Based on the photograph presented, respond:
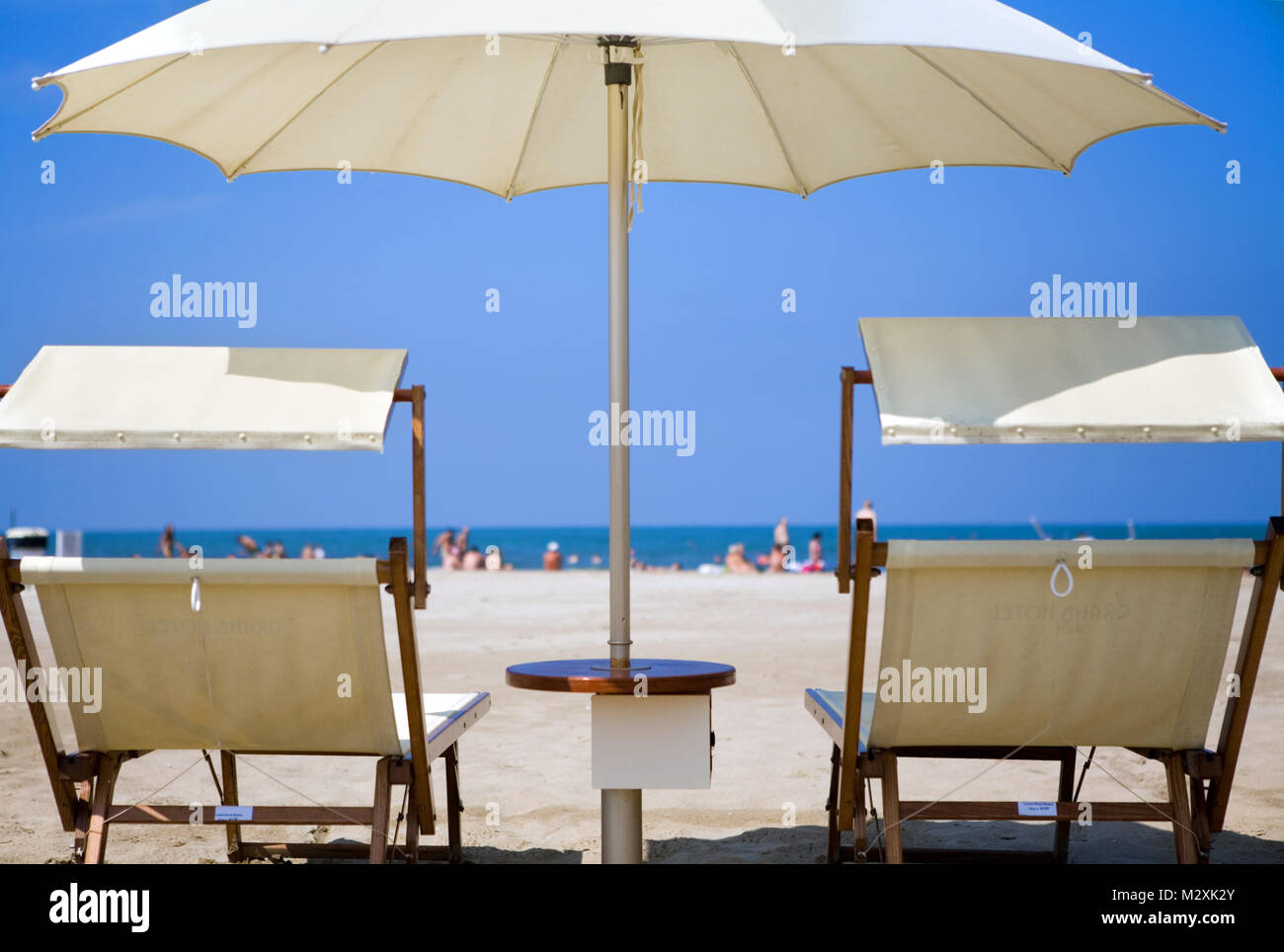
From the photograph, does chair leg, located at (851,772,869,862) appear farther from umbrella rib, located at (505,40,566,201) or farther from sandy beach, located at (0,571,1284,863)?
umbrella rib, located at (505,40,566,201)

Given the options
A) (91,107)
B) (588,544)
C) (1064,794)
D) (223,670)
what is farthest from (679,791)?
(588,544)

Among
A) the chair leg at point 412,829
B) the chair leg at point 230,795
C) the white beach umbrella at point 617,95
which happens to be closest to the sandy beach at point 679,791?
the chair leg at point 230,795

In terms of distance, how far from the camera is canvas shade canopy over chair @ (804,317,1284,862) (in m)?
2.61

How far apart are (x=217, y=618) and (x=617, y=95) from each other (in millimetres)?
1537

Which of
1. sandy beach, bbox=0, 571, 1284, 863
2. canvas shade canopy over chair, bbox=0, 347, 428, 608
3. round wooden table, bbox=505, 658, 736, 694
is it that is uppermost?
canvas shade canopy over chair, bbox=0, 347, 428, 608

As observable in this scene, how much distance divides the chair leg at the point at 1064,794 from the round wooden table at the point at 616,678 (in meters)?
1.02

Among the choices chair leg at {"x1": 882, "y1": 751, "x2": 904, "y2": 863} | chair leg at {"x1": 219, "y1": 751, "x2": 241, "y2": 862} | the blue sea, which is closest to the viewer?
chair leg at {"x1": 882, "y1": 751, "x2": 904, "y2": 863}

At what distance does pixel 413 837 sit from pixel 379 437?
0.89 metres

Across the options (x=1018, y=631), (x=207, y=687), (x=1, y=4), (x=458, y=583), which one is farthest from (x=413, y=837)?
(x=1, y=4)

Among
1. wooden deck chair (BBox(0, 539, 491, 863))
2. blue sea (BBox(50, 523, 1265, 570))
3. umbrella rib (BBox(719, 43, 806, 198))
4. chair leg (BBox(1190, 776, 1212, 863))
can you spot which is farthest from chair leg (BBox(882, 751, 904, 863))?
blue sea (BBox(50, 523, 1265, 570))

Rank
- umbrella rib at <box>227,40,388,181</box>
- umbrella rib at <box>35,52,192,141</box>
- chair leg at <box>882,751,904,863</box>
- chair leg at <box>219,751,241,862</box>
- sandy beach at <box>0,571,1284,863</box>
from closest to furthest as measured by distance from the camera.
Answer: chair leg at <box>882,751,904,863</box>
umbrella rib at <box>35,52,192,141</box>
chair leg at <box>219,751,241,862</box>
umbrella rib at <box>227,40,388,181</box>
sandy beach at <box>0,571,1284,863</box>

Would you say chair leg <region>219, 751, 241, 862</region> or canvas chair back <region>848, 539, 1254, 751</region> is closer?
canvas chair back <region>848, 539, 1254, 751</region>

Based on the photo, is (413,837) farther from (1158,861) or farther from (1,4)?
(1,4)

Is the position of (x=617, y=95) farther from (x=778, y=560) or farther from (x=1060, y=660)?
(x=778, y=560)
